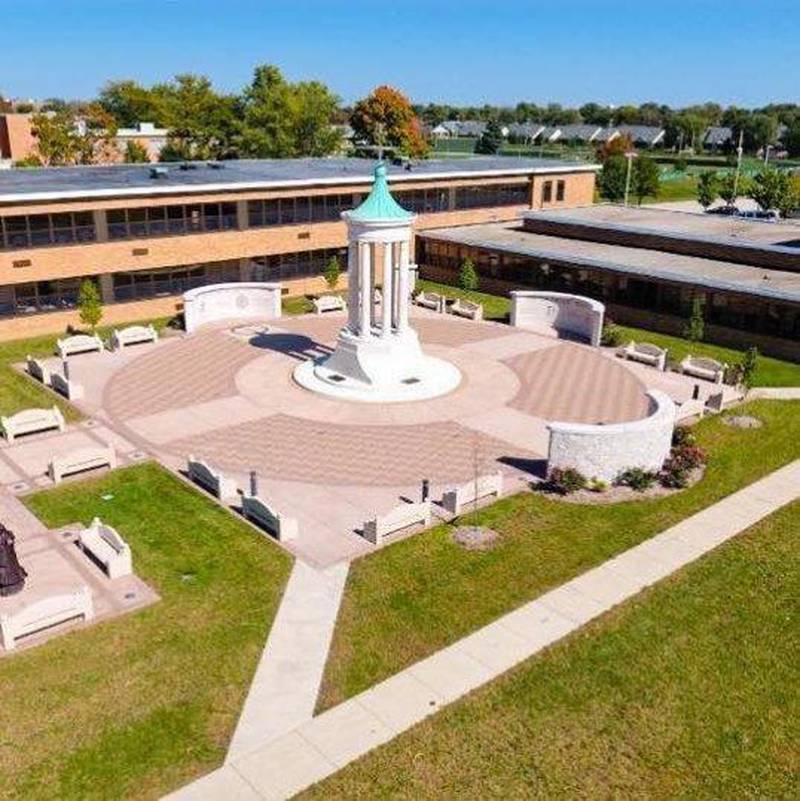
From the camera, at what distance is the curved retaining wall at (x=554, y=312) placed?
1544 inches

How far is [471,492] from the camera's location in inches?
860

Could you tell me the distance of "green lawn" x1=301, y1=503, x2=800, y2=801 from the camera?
507 inches

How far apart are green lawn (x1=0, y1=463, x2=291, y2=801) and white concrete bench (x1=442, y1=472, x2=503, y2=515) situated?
4880 millimetres

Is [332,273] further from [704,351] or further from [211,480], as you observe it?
[211,480]

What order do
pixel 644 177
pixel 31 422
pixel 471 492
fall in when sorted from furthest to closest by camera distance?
pixel 644 177
pixel 31 422
pixel 471 492

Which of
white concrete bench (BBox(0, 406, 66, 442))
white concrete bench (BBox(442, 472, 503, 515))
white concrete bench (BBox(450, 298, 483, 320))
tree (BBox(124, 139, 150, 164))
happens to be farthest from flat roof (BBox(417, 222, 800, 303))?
tree (BBox(124, 139, 150, 164))

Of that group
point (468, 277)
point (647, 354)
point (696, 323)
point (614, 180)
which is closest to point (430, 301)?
point (468, 277)

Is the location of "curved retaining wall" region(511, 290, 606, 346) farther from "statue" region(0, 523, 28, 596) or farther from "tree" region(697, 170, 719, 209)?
"tree" region(697, 170, 719, 209)

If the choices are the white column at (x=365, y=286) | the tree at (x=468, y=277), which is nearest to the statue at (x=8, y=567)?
the white column at (x=365, y=286)

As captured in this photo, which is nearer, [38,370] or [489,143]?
[38,370]

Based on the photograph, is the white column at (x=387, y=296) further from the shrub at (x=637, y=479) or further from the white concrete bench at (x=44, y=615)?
the white concrete bench at (x=44, y=615)

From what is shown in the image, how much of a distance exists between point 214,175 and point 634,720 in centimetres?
4088

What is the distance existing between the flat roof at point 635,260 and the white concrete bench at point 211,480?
85.9 feet

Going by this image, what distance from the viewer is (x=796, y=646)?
1639cm
